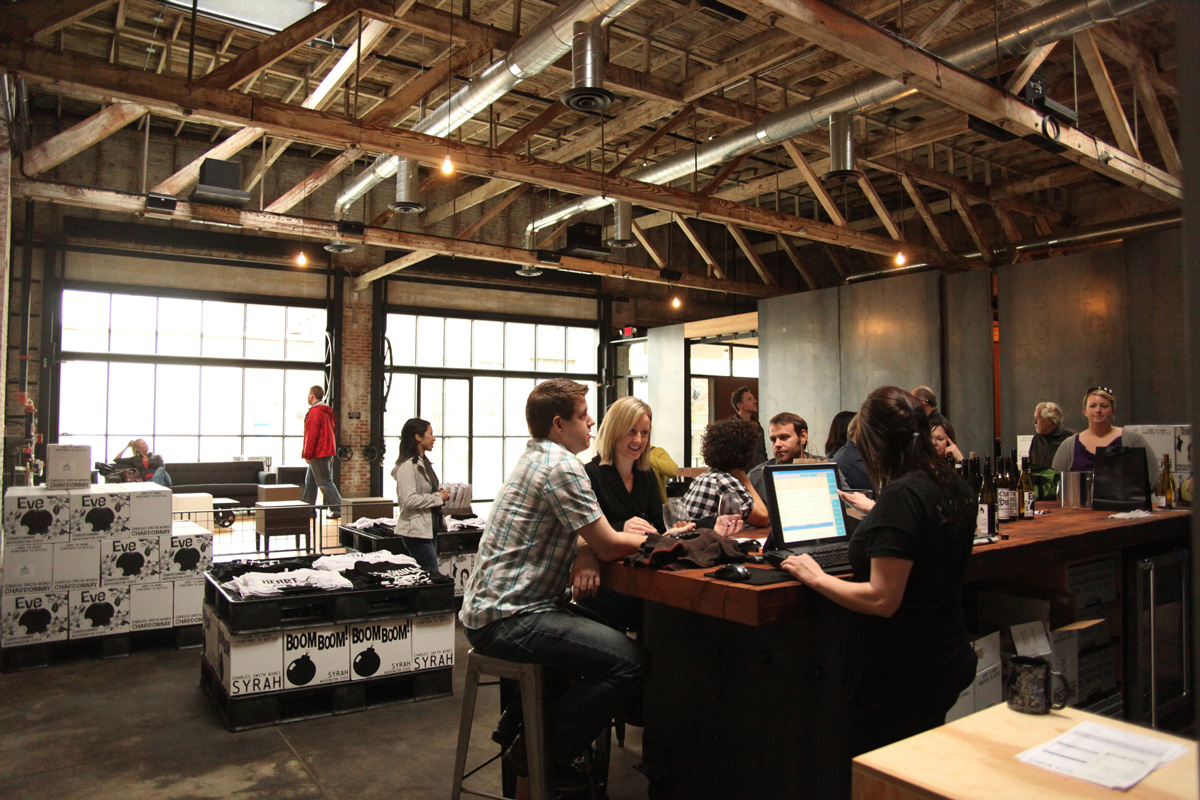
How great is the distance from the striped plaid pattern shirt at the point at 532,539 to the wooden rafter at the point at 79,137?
6.66m

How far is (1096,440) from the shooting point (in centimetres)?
494

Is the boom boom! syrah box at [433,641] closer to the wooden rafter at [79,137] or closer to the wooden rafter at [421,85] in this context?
the wooden rafter at [421,85]

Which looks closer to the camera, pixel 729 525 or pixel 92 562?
pixel 729 525

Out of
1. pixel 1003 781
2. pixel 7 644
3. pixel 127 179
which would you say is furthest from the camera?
pixel 127 179

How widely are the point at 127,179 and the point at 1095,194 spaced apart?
14.0 meters

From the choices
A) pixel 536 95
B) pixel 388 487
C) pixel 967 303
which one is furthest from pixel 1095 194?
pixel 388 487

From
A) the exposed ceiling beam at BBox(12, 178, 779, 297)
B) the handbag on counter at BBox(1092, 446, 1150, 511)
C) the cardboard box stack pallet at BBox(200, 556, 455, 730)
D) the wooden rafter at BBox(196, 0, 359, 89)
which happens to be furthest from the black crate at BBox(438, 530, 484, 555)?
the exposed ceiling beam at BBox(12, 178, 779, 297)

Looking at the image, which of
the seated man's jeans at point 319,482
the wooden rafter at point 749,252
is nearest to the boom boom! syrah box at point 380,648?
the seated man's jeans at point 319,482

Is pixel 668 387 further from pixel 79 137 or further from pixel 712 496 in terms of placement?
pixel 712 496

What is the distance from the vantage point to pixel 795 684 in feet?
7.78

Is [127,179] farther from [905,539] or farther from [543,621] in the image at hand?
[905,539]

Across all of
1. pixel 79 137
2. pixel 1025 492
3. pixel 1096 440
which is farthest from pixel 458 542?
pixel 79 137

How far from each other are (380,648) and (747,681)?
230 centimetres

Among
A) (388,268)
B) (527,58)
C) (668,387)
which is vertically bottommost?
(668,387)
